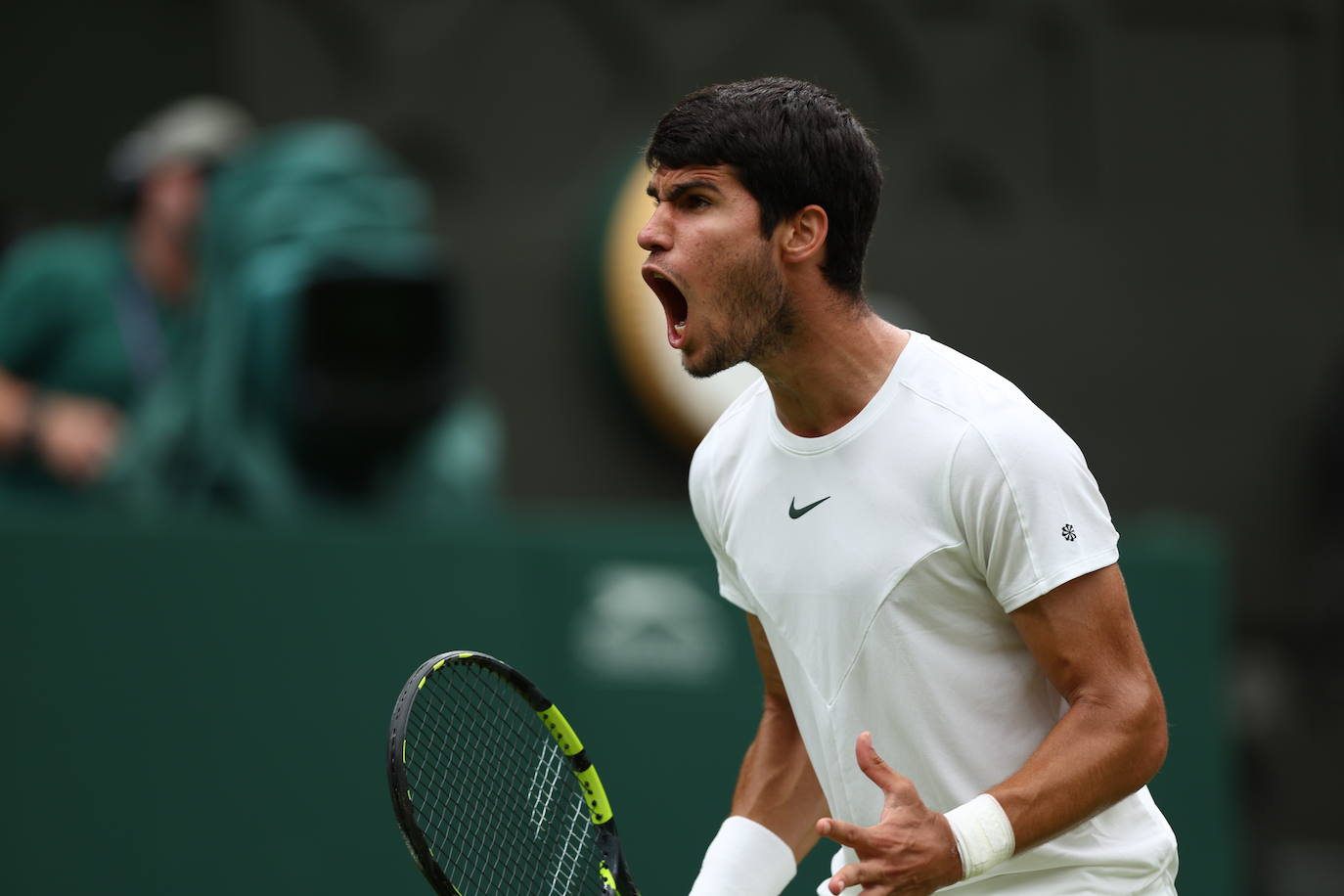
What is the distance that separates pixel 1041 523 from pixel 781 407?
0.43 meters

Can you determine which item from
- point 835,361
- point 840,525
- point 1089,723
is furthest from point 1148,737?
point 835,361

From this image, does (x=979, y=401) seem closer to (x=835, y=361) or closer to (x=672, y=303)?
(x=835, y=361)

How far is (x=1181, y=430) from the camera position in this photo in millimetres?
9094

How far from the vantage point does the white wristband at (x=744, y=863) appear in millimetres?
2719

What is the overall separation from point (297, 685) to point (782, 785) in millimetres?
3204

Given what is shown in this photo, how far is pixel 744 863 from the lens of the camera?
2727mm

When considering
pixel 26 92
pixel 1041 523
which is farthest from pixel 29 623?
pixel 1041 523

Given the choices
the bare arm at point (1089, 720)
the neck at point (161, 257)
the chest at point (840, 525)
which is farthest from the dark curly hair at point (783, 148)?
the neck at point (161, 257)

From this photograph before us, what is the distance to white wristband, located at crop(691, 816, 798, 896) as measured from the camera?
2.72 m

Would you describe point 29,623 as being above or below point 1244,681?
above

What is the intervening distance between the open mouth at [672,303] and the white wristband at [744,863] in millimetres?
705

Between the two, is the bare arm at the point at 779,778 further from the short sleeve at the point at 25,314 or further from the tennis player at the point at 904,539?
the short sleeve at the point at 25,314

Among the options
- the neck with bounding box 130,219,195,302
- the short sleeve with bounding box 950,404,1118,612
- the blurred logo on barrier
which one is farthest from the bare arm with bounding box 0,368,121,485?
the short sleeve with bounding box 950,404,1118,612

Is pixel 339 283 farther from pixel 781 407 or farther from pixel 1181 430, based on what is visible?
pixel 1181 430
